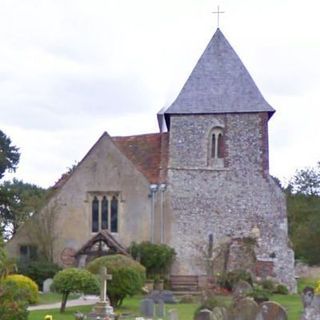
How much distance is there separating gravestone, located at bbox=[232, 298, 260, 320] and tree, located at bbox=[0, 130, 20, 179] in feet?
154

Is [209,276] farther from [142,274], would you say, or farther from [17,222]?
[17,222]

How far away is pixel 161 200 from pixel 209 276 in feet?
15.7

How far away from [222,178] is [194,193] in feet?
5.67

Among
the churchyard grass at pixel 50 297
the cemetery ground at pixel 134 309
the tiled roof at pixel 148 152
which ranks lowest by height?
the cemetery ground at pixel 134 309

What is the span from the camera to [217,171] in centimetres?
4653

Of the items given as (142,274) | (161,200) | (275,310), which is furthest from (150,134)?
(275,310)

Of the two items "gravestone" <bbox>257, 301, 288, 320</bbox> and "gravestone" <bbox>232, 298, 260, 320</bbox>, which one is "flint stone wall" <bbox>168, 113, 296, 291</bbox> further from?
"gravestone" <bbox>257, 301, 288, 320</bbox>

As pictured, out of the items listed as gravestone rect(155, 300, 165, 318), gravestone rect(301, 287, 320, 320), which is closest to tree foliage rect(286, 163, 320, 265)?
gravestone rect(155, 300, 165, 318)

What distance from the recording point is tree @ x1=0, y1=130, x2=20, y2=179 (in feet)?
217

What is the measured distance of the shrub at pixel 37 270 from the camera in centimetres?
4253

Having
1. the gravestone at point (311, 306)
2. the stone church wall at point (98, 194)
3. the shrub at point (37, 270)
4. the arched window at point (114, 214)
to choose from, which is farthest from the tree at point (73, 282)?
the arched window at point (114, 214)

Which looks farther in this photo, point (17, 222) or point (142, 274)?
point (17, 222)

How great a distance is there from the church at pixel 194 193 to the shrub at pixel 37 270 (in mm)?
2357

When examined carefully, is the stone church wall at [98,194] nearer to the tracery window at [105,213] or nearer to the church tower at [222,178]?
the tracery window at [105,213]
